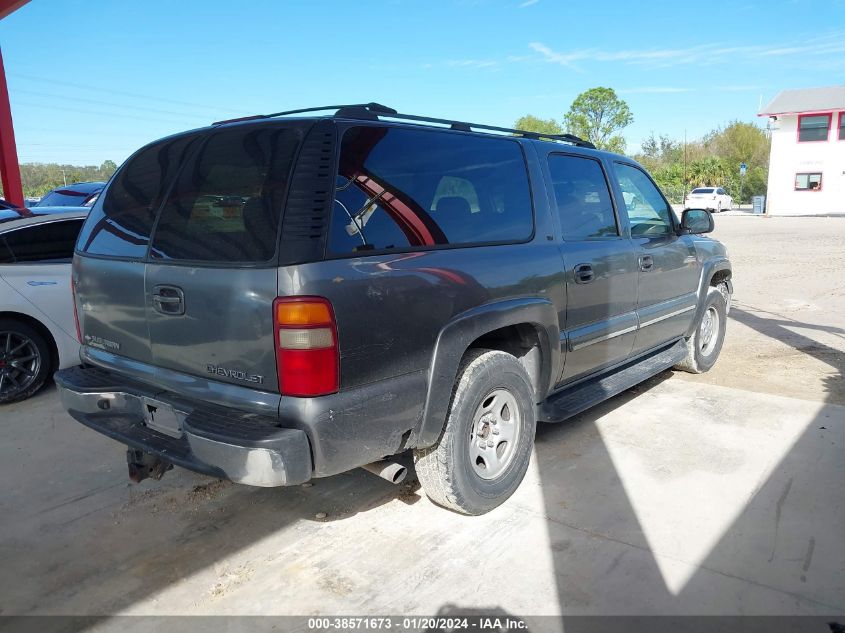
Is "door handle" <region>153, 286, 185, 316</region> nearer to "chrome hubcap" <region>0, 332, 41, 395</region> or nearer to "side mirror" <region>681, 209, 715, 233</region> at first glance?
"chrome hubcap" <region>0, 332, 41, 395</region>

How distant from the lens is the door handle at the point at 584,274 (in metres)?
3.90

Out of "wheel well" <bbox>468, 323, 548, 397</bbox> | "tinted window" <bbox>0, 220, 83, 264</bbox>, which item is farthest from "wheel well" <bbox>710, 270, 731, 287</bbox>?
"tinted window" <bbox>0, 220, 83, 264</bbox>

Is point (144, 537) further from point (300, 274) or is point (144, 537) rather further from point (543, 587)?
point (543, 587)

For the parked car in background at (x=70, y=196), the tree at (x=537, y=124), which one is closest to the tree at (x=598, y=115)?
the tree at (x=537, y=124)

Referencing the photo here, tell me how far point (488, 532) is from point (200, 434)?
59.4 inches

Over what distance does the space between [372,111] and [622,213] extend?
2.21 meters

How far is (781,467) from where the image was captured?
152 inches

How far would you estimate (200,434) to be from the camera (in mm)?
2660

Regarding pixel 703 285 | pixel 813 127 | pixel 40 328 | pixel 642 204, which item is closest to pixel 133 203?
pixel 40 328

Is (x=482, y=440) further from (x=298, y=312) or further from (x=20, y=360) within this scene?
(x=20, y=360)

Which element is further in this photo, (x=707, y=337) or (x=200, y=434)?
(x=707, y=337)

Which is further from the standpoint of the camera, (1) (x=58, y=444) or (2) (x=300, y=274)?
(1) (x=58, y=444)

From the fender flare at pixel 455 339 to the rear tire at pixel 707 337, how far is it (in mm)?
2708

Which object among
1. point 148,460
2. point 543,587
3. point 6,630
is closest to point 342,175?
point 148,460
